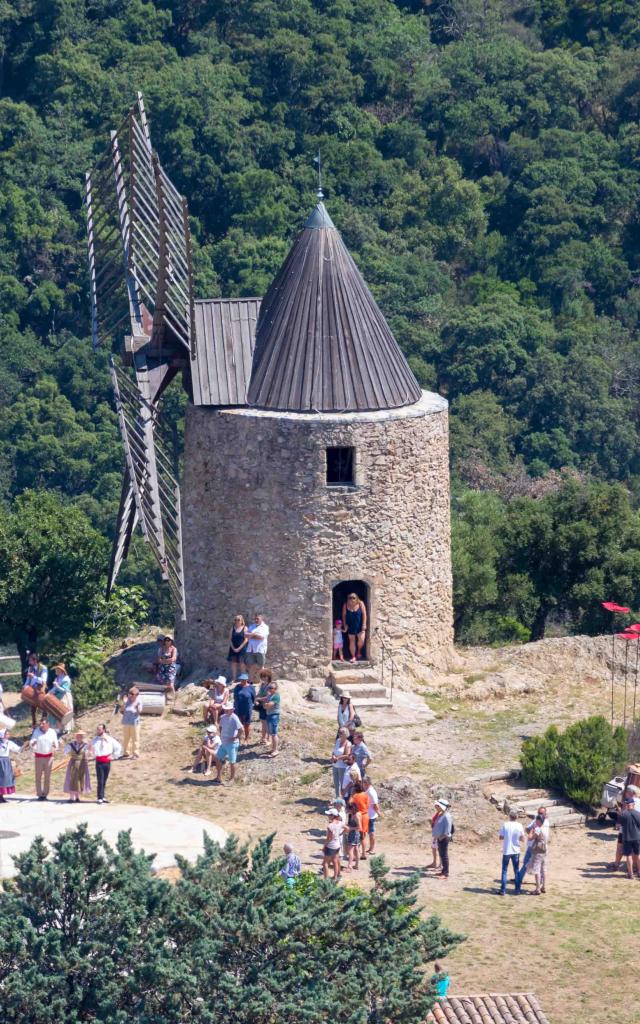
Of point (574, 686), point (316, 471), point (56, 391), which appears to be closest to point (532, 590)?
point (574, 686)

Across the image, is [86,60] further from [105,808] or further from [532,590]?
[105,808]

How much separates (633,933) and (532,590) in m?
15.3

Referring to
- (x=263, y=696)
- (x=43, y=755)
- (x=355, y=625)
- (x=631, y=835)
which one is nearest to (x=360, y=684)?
(x=355, y=625)

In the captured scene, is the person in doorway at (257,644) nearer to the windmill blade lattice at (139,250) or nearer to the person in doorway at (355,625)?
the person in doorway at (355,625)

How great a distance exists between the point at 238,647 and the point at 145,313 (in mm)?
5261

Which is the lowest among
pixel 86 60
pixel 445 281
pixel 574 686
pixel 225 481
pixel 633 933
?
pixel 633 933

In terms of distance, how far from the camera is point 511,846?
24828 millimetres

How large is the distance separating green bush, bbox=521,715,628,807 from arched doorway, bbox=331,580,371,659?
372 cm

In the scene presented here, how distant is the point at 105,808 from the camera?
86.2 ft

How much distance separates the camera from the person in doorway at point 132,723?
28078 millimetres

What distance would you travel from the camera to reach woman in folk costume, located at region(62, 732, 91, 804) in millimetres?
26344

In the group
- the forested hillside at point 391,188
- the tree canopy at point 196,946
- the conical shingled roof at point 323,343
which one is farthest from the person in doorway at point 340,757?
the forested hillside at point 391,188

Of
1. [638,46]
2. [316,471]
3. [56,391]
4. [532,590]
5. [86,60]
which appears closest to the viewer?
[316,471]

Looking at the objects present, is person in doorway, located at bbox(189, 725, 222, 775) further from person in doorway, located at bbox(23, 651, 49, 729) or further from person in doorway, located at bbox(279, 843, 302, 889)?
person in doorway, located at bbox(279, 843, 302, 889)
